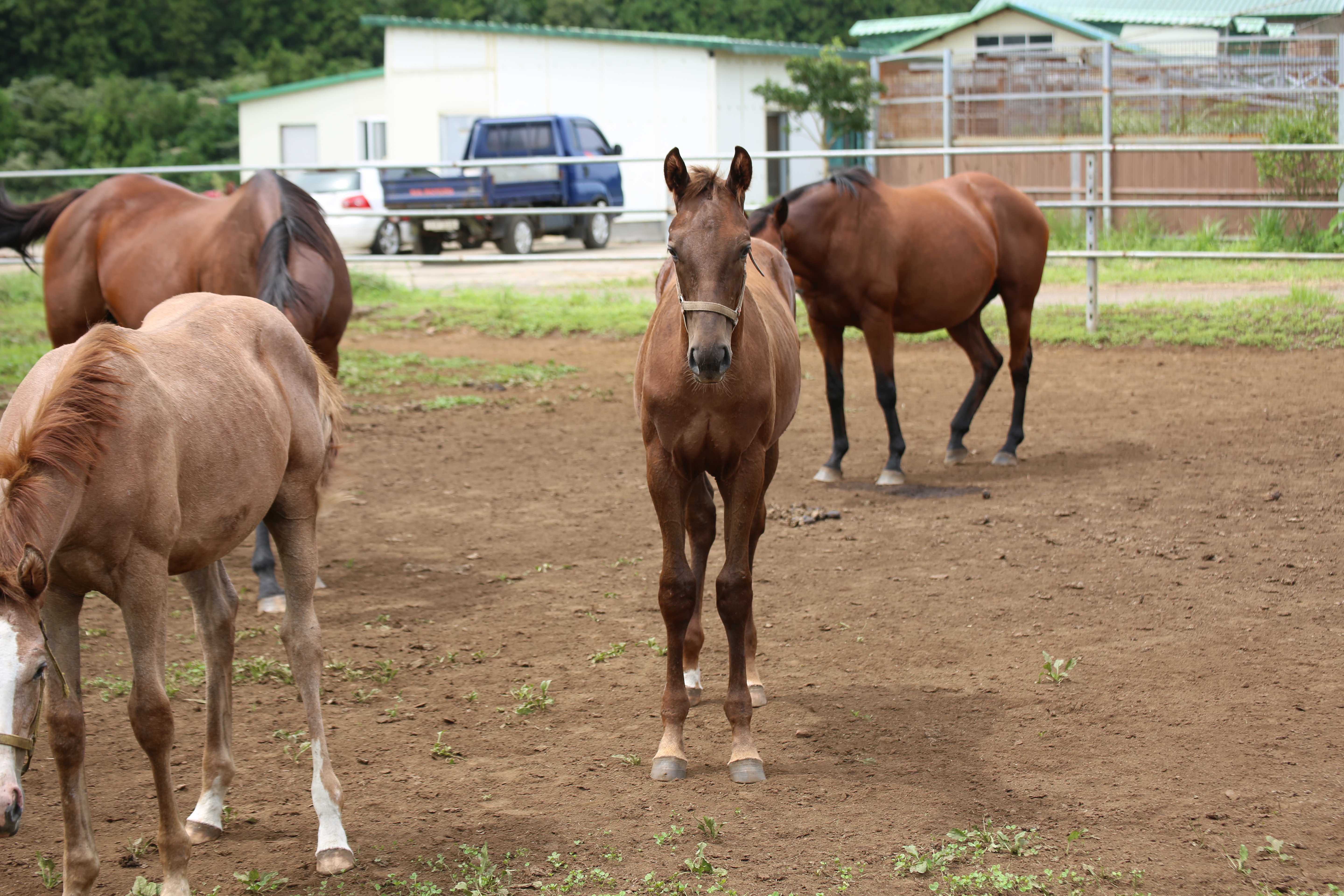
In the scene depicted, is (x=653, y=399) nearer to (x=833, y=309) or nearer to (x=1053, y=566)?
(x=1053, y=566)

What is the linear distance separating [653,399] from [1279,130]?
13.9 meters

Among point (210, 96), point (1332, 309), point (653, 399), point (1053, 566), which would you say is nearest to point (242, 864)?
point (653, 399)

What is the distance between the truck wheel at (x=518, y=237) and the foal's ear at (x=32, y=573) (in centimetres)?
1592

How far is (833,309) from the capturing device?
23.7 ft

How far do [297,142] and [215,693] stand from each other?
93.3ft

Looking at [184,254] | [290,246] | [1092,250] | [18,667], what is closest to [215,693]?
[18,667]

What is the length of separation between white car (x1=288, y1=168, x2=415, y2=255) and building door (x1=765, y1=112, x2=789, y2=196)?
31.3 feet

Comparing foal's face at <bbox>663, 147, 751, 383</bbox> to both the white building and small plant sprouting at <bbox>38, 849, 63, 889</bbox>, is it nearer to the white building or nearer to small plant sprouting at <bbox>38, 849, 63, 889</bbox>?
small plant sprouting at <bbox>38, 849, 63, 889</bbox>

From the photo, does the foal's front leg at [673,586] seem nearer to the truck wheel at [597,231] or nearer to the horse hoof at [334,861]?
the horse hoof at [334,861]

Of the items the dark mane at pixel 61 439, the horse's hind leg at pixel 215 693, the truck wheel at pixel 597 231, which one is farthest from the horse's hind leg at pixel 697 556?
the truck wheel at pixel 597 231

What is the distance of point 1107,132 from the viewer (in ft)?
40.8

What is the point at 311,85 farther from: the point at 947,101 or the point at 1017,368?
the point at 1017,368

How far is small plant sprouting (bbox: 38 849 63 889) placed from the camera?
9.87 ft

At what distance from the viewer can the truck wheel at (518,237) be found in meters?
18.2
